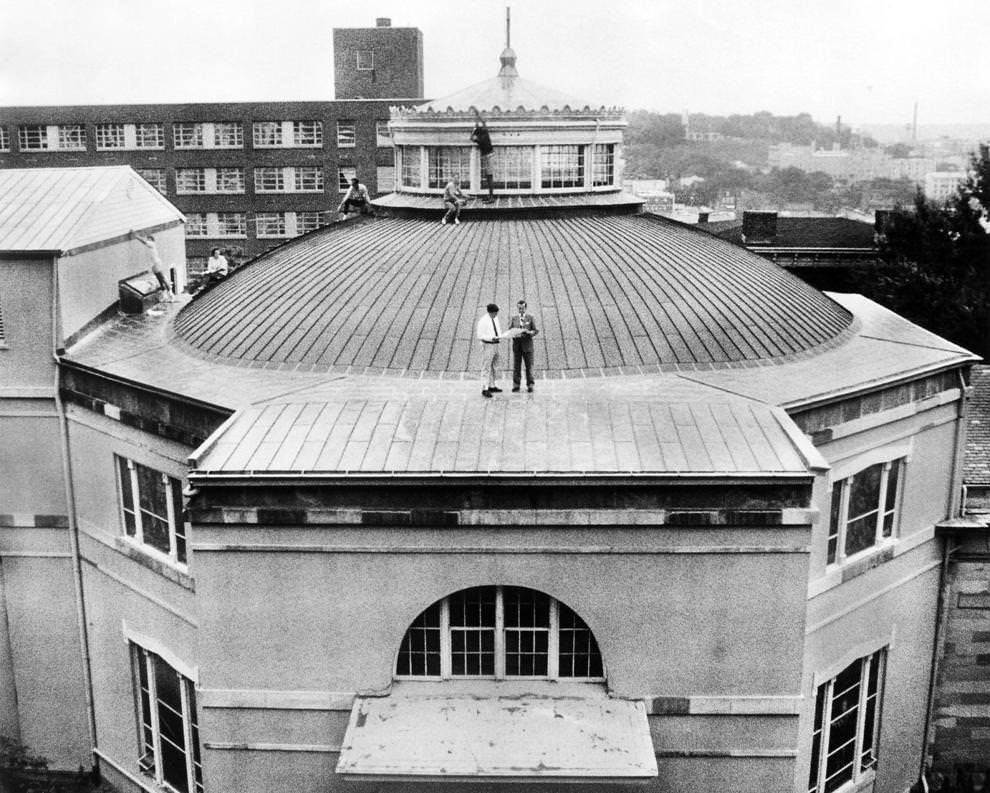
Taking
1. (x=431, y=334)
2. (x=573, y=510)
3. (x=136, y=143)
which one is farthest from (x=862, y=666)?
(x=136, y=143)

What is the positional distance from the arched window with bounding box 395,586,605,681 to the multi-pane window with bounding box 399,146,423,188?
1538cm

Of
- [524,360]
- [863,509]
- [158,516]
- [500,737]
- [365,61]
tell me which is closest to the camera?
[500,737]

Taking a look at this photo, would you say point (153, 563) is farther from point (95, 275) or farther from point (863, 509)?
point (863, 509)

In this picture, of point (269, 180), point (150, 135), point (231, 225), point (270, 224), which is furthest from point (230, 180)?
point (150, 135)

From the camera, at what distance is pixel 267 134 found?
88.3m

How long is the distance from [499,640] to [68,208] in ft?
58.0

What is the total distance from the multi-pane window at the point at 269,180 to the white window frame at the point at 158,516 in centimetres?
6591

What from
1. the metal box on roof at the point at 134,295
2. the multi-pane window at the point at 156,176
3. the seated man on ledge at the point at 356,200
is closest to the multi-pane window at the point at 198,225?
the multi-pane window at the point at 156,176

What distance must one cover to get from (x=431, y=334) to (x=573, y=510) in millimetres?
7701

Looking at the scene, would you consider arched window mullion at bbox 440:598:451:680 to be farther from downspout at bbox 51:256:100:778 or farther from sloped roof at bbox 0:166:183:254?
sloped roof at bbox 0:166:183:254

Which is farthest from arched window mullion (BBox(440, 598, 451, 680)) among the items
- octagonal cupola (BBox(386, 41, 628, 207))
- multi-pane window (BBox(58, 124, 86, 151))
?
multi-pane window (BBox(58, 124, 86, 151))

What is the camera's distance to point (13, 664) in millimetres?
29953

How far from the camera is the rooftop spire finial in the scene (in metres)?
32.7

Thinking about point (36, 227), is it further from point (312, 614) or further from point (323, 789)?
point (323, 789)
